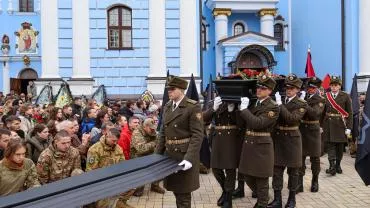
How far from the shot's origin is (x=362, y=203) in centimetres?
796

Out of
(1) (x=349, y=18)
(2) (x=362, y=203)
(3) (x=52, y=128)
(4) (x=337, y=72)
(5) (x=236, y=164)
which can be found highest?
(1) (x=349, y=18)

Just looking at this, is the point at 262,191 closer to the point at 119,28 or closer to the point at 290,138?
the point at 290,138

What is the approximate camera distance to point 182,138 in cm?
620

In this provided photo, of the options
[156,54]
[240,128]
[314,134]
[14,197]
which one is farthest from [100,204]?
[156,54]

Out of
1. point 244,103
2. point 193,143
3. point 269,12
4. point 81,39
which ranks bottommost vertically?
point 193,143

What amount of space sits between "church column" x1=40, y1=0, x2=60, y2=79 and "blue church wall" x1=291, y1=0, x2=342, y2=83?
1359 cm

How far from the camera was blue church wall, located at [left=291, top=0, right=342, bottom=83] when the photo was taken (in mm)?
24519

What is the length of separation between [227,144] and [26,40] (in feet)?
80.8

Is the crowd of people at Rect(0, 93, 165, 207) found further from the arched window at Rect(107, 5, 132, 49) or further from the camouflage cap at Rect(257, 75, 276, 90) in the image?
the arched window at Rect(107, 5, 132, 49)

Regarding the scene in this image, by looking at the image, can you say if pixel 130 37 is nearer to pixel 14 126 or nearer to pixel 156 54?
pixel 156 54

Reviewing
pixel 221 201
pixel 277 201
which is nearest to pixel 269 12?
pixel 221 201

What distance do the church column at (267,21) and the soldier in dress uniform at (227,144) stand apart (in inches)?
771

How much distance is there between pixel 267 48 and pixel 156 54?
8962 mm

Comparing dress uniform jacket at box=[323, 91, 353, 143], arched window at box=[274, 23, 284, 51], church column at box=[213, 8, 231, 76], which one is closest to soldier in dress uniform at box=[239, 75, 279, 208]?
dress uniform jacket at box=[323, 91, 353, 143]
